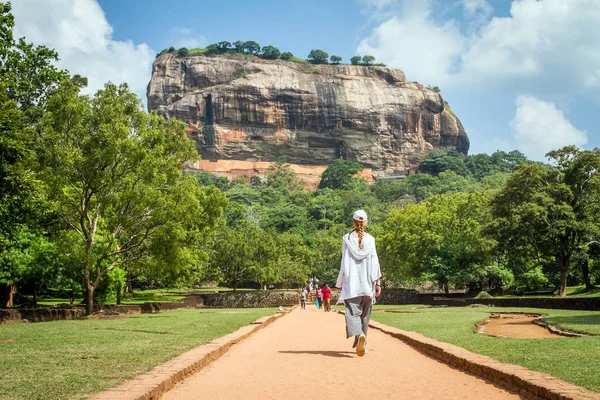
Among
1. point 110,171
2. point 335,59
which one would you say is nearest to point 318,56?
point 335,59

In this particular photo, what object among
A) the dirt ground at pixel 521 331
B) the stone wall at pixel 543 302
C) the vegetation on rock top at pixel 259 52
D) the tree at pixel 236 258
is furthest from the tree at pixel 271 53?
the dirt ground at pixel 521 331

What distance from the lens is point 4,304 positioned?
93.9 ft

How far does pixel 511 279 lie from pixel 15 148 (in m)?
33.6

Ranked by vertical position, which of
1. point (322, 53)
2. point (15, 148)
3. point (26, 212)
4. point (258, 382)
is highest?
point (322, 53)

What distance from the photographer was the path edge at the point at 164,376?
5250 millimetres

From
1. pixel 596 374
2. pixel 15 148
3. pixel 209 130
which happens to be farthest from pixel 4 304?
pixel 209 130

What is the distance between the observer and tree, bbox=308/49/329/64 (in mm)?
167000

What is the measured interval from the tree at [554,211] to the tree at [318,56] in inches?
5418

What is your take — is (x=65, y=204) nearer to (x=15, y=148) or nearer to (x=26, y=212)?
(x=26, y=212)

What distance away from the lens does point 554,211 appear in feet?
104

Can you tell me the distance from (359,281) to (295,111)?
140m

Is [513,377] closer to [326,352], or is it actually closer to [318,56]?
[326,352]

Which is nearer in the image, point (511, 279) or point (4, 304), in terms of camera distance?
point (4, 304)

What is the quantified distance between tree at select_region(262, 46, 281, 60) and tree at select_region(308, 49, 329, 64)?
1043 cm
